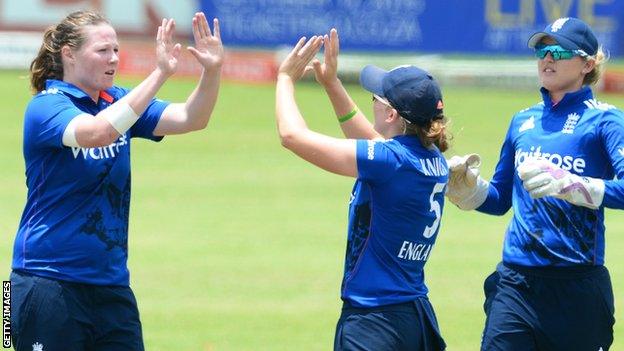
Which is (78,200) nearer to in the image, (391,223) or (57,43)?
(57,43)

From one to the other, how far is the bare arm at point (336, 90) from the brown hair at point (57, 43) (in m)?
1.09

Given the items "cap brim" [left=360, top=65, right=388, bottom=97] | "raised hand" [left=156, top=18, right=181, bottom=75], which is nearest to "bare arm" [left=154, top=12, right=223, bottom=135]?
"raised hand" [left=156, top=18, right=181, bottom=75]

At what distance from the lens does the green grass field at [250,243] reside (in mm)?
9961

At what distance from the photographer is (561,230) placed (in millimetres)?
6492

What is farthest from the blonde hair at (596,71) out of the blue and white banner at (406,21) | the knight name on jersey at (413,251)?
the blue and white banner at (406,21)

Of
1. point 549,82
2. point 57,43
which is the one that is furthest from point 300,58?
point 549,82

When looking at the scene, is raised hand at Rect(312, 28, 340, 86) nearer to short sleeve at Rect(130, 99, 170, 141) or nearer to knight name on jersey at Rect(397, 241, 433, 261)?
short sleeve at Rect(130, 99, 170, 141)

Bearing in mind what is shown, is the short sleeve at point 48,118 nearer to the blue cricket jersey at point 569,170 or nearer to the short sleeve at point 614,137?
the blue cricket jersey at point 569,170

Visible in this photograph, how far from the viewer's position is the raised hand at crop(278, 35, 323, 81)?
6.04 metres

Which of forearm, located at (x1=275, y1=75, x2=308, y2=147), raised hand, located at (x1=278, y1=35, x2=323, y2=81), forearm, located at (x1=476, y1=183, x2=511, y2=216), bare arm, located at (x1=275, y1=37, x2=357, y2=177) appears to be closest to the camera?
bare arm, located at (x1=275, y1=37, x2=357, y2=177)

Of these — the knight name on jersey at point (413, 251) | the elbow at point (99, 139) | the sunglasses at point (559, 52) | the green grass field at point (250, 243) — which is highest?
the sunglasses at point (559, 52)

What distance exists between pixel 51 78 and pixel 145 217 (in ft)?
25.8

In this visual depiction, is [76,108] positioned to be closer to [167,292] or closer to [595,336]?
[595,336]

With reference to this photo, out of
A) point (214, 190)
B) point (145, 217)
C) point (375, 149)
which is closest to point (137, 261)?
point (145, 217)
